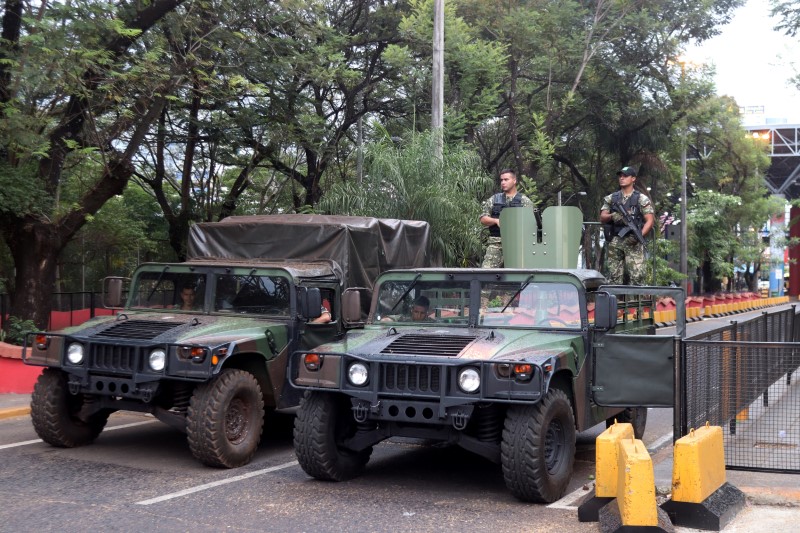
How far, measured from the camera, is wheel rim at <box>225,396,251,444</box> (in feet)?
27.9

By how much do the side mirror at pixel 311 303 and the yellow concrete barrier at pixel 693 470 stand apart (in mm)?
3867

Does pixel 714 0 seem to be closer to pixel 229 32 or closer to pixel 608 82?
pixel 608 82

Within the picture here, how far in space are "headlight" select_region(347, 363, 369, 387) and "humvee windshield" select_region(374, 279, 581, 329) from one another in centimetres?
115

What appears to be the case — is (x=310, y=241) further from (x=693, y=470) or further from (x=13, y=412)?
(x=693, y=470)

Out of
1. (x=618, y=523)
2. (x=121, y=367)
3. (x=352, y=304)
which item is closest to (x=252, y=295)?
(x=352, y=304)

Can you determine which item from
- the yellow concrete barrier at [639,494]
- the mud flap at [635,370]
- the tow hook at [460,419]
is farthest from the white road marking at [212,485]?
the yellow concrete barrier at [639,494]

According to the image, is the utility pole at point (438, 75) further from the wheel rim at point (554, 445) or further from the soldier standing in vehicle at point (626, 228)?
the wheel rim at point (554, 445)

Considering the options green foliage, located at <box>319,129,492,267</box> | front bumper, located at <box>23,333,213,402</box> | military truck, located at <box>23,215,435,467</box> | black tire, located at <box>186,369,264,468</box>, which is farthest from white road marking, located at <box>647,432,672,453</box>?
green foliage, located at <box>319,129,492,267</box>

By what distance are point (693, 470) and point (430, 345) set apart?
231 cm

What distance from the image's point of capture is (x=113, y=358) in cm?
855

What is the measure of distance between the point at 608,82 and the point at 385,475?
2371 centimetres

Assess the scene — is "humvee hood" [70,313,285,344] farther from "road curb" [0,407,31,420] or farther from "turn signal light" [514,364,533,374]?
"turn signal light" [514,364,533,374]

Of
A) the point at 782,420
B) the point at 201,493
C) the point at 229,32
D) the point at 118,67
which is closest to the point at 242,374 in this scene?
the point at 201,493

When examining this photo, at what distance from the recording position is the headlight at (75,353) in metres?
8.69
